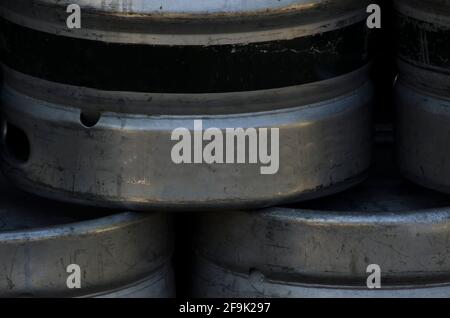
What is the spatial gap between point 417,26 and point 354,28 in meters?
0.10

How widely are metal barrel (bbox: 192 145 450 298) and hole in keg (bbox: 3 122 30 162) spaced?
301 mm

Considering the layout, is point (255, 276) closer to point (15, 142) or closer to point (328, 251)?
point (328, 251)

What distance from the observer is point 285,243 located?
70.2 inches

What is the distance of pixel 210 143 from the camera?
5.60ft

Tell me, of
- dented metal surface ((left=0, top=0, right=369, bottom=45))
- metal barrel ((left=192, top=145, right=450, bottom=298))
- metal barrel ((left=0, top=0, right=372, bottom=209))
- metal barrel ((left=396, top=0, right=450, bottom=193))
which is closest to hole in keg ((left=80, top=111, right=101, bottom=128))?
metal barrel ((left=0, top=0, right=372, bottom=209))

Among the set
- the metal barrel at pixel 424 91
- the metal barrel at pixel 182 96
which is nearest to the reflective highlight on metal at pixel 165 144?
the metal barrel at pixel 182 96

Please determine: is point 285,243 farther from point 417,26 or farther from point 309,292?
point 417,26

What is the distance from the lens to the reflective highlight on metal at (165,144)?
1.71 m

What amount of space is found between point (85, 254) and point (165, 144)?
0.67 feet

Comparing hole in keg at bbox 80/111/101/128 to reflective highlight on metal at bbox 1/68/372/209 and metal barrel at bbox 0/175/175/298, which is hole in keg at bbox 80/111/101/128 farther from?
metal barrel at bbox 0/175/175/298

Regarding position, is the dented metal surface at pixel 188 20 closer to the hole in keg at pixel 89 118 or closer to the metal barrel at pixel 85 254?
the hole in keg at pixel 89 118

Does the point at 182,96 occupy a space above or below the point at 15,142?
above

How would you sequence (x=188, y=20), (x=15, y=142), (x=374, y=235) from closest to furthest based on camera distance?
1. (x=188, y=20)
2. (x=374, y=235)
3. (x=15, y=142)

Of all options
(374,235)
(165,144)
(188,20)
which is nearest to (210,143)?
(165,144)
